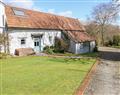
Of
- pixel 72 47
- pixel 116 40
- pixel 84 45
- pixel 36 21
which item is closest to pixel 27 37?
pixel 36 21

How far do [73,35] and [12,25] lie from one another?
533 inches

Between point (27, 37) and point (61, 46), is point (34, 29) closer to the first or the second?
point (27, 37)

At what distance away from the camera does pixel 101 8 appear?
65.9 m

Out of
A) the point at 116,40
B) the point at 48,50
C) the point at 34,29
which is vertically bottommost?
the point at 48,50

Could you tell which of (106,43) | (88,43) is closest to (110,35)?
(106,43)

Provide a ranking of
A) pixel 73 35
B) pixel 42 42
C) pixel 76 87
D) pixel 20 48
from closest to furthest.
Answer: pixel 76 87, pixel 20 48, pixel 42 42, pixel 73 35

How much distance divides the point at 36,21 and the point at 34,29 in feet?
7.24

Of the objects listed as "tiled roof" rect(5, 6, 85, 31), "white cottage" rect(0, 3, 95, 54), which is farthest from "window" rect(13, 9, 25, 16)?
"tiled roof" rect(5, 6, 85, 31)

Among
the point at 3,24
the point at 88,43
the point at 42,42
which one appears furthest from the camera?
the point at 88,43

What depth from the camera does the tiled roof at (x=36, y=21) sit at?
29945 mm

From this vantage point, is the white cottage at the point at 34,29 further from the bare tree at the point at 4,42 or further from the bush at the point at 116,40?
the bush at the point at 116,40

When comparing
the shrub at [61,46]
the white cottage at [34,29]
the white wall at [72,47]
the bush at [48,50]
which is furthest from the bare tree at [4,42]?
the white wall at [72,47]

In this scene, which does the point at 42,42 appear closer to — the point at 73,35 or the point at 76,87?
the point at 73,35

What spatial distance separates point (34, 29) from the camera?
108ft
